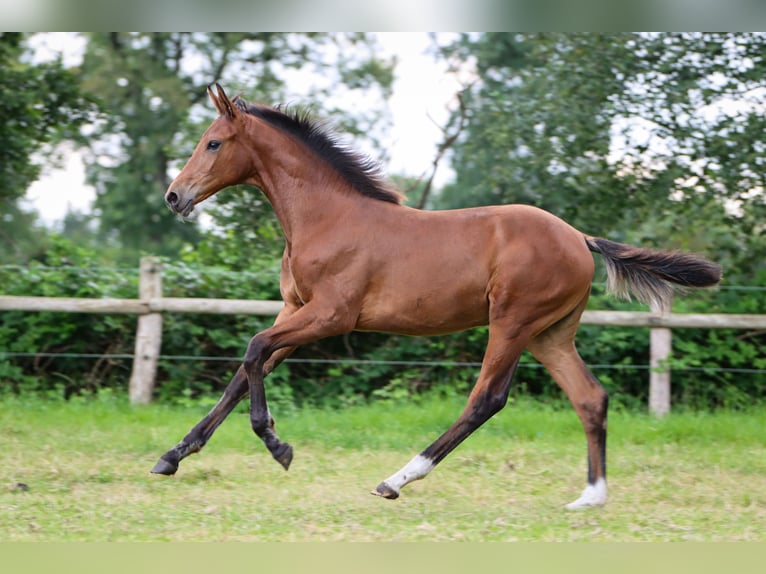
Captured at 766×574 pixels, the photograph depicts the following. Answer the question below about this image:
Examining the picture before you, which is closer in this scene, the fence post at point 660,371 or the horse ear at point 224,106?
the horse ear at point 224,106

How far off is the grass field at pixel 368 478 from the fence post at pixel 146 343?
0.65ft

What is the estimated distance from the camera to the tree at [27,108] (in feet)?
26.2

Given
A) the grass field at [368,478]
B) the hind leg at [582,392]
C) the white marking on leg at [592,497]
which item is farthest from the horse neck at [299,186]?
the white marking on leg at [592,497]

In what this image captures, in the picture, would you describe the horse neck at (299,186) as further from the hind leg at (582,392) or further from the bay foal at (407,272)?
the hind leg at (582,392)

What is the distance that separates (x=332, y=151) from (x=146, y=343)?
3.34m

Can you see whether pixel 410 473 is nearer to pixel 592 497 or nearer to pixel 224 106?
pixel 592 497

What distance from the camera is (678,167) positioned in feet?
26.0

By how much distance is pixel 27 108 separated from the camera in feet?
26.3

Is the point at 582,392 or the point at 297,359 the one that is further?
the point at 297,359

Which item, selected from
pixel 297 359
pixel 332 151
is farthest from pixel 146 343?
pixel 332 151

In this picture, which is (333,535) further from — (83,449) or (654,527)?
(83,449)

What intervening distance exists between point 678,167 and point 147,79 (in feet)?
30.7

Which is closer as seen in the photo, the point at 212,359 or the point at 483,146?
the point at 212,359

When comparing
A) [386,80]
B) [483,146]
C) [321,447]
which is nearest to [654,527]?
[321,447]
